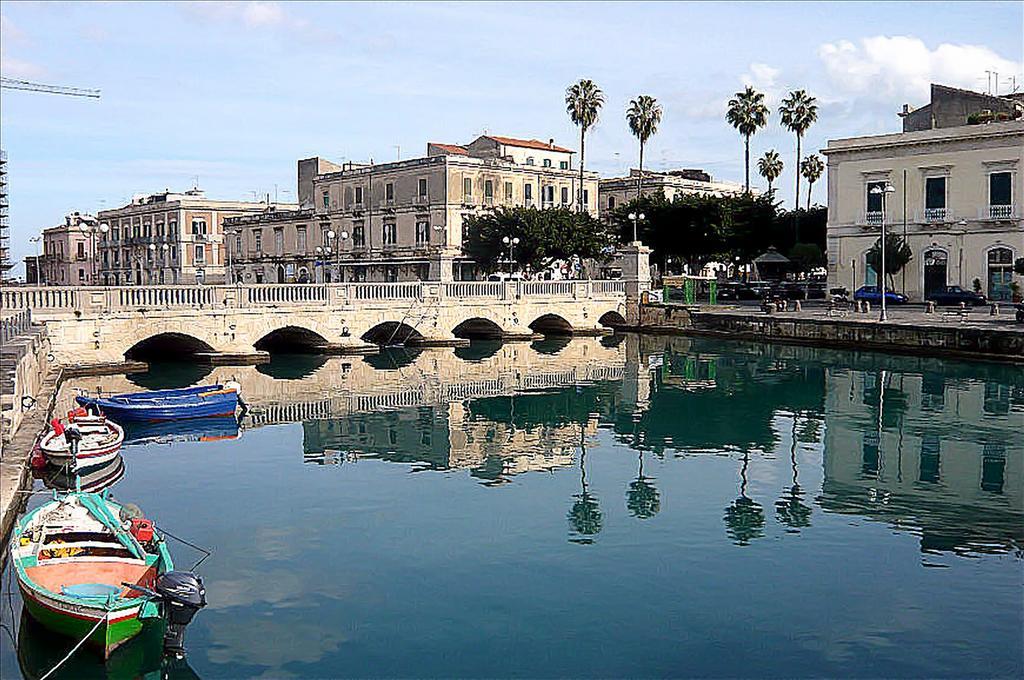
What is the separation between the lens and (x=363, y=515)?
815 inches

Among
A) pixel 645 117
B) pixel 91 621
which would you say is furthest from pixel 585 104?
pixel 91 621

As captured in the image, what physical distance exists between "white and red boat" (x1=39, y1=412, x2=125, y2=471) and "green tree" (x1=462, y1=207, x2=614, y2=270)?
47696 millimetres

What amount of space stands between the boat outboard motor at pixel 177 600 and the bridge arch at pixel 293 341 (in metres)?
32.9

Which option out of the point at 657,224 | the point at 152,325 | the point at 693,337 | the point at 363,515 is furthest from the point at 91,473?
the point at 657,224

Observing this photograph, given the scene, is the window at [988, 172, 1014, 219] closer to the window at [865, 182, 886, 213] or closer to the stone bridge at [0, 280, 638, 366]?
the window at [865, 182, 886, 213]

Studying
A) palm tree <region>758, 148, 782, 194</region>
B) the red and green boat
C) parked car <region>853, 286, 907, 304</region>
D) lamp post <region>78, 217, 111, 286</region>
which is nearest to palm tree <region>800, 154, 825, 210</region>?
palm tree <region>758, 148, 782, 194</region>

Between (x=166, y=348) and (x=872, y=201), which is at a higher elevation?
(x=872, y=201)

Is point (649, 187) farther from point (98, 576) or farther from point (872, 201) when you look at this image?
point (98, 576)

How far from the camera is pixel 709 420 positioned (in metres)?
32.2

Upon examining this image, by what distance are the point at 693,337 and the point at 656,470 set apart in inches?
1297

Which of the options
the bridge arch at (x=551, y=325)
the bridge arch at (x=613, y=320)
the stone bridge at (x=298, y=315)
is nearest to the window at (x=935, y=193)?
the stone bridge at (x=298, y=315)

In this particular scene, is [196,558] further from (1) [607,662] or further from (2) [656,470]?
(2) [656,470]

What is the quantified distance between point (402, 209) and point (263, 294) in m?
34.5

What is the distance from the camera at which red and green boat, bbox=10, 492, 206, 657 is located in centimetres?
1301
